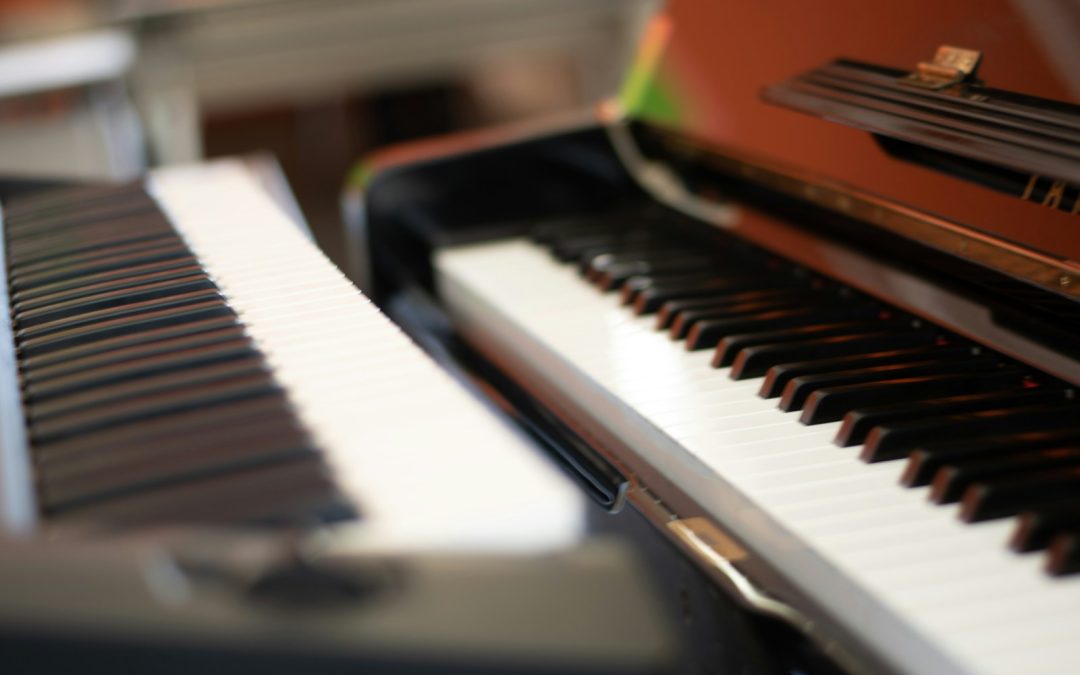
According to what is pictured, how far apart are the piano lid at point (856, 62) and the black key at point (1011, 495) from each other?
0.26 meters

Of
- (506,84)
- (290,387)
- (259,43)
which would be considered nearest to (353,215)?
(290,387)

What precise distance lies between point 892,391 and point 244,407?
61 centimetres

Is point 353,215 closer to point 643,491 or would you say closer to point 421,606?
point 643,491

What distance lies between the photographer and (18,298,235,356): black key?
3.16ft

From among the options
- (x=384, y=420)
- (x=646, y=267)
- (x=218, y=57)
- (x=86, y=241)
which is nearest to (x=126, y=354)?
(x=384, y=420)

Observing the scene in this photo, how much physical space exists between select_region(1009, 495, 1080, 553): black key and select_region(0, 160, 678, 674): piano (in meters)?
0.36

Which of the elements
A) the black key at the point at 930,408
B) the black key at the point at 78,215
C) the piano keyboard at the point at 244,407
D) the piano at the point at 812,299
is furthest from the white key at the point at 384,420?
the black key at the point at 930,408

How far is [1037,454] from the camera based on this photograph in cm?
92

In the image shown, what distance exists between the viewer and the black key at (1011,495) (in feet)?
2.78

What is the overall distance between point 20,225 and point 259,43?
2361 mm

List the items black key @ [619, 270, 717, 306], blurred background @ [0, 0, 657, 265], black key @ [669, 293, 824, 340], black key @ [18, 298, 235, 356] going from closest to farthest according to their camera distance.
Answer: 1. black key @ [18, 298, 235, 356]
2. black key @ [669, 293, 824, 340]
3. black key @ [619, 270, 717, 306]
4. blurred background @ [0, 0, 657, 265]

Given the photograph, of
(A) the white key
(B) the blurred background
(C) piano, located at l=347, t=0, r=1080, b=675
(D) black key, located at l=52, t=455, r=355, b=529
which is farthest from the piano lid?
(B) the blurred background

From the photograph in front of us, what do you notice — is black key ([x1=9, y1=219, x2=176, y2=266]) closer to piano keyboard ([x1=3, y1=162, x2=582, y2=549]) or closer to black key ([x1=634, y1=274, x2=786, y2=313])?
piano keyboard ([x1=3, y1=162, x2=582, y2=549])

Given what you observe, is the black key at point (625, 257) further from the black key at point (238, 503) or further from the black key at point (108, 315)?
the black key at point (238, 503)
